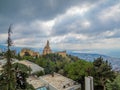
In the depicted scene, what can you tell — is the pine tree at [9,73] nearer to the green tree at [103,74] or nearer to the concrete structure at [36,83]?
the concrete structure at [36,83]

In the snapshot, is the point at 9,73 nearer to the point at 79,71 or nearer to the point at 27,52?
the point at 79,71

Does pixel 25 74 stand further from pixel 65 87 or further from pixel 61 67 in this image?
pixel 61 67

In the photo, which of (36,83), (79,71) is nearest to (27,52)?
(79,71)

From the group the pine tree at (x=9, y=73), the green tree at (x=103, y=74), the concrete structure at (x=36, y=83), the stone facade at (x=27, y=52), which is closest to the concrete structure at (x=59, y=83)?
the concrete structure at (x=36, y=83)

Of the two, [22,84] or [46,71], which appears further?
[46,71]

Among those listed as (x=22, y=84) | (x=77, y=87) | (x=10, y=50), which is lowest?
(x=77, y=87)

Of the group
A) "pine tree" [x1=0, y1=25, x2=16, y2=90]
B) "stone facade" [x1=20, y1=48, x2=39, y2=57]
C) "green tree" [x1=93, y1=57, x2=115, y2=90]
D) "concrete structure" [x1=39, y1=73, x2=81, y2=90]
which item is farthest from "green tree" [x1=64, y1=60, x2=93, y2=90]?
"stone facade" [x1=20, y1=48, x2=39, y2=57]

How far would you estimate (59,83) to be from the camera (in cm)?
3750

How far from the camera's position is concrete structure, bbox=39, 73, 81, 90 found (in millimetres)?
36016

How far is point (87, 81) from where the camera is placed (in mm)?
27688

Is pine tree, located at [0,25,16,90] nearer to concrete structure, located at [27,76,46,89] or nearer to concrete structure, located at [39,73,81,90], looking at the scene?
concrete structure, located at [27,76,46,89]

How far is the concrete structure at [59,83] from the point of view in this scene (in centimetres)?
3602

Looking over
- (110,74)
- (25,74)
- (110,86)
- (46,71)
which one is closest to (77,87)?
(110,74)

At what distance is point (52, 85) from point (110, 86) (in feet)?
42.3
